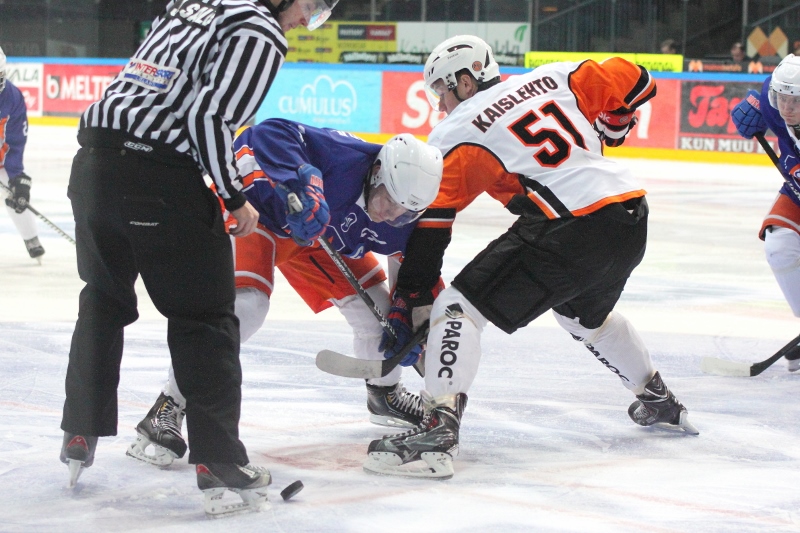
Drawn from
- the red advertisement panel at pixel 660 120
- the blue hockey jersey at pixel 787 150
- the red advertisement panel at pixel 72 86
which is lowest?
the red advertisement panel at pixel 72 86

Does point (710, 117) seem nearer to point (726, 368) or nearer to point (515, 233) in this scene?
point (726, 368)

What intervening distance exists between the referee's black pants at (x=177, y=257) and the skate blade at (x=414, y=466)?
44 centimetres

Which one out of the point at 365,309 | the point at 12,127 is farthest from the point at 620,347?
the point at 12,127

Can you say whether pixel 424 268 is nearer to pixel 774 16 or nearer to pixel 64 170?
pixel 64 170

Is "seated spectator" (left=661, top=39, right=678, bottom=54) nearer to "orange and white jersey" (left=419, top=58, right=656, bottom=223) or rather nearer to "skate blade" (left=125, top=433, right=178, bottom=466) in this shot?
"orange and white jersey" (left=419, top=58, right=656, bottom=223)

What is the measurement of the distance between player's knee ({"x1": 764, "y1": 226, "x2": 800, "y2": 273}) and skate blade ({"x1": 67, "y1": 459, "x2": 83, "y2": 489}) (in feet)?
8.59

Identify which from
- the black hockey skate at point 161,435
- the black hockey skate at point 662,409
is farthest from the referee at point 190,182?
the black hockey skate at point 662,409

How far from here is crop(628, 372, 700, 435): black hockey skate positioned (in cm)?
305

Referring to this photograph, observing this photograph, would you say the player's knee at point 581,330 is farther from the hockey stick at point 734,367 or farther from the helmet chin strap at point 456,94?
the hockey stick at point 734,367

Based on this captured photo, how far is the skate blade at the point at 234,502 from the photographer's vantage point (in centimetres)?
225

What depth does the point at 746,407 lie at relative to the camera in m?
3.40

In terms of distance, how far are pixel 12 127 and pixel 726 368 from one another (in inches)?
158

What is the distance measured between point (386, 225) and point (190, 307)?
2.38 ft

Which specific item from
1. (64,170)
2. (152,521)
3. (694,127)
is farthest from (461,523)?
(694,127)
